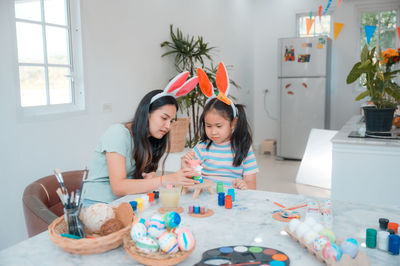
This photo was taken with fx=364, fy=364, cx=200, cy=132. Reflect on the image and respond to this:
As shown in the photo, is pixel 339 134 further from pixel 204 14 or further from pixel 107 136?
pixel 204 14

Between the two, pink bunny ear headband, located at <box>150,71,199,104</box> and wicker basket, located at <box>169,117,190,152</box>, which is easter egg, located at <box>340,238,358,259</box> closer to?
pink bunny ear headband, located at <box>150,71,199,104</box>

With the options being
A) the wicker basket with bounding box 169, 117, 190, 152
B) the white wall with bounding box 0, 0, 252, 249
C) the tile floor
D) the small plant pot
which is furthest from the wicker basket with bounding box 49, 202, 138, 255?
the tile floor

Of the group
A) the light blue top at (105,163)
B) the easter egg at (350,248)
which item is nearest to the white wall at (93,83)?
the light blue top at (105,163)

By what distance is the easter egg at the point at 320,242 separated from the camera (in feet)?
2.83

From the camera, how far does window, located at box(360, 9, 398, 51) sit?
5551 millimetres

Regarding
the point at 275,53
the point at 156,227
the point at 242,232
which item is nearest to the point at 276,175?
the point at 275,53

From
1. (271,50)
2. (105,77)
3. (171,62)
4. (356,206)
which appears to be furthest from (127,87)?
(271,50)

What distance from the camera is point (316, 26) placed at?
6008mm

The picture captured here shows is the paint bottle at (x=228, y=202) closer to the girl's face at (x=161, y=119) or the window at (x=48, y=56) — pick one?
the girl's face at (x=161, y=119)

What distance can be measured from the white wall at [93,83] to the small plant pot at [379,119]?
1.98 meters

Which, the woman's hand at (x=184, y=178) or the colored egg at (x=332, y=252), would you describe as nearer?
the colored egg at (x=332, y=252)

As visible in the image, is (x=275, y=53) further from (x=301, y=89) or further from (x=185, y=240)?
(x=185, y=240)

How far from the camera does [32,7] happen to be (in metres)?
2.43

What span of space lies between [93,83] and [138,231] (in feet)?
7.14
